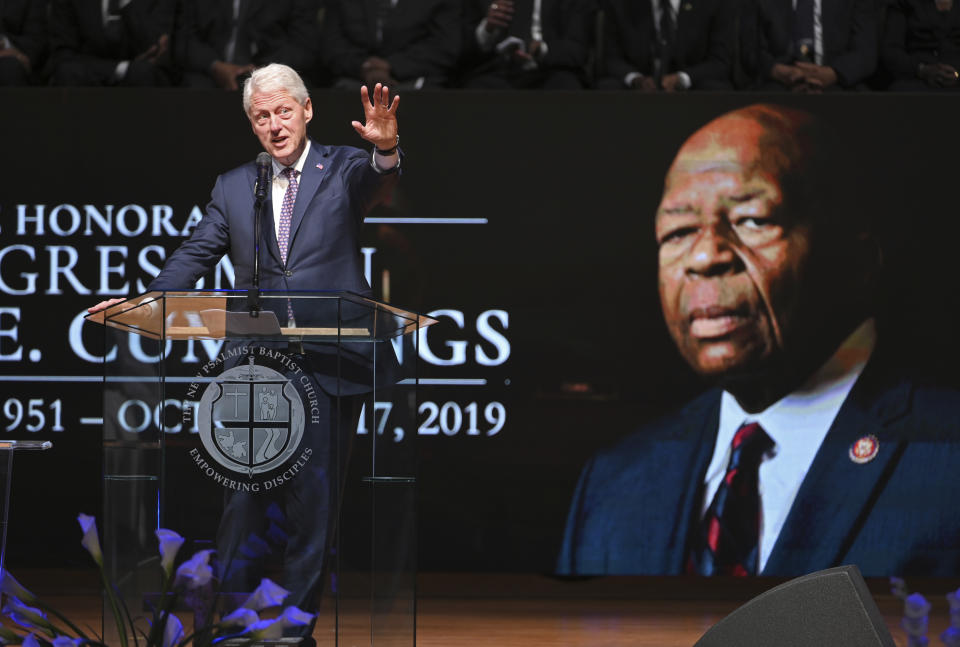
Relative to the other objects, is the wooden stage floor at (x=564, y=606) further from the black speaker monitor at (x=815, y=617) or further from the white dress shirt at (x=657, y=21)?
the black speaker monitor at (x=815, y=617)

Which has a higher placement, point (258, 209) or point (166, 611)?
point (258, 209)

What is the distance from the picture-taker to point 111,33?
4691 mm

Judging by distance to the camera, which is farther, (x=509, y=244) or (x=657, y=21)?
(x=657, y=21)

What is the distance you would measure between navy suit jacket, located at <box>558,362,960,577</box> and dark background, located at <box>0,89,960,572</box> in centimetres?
11

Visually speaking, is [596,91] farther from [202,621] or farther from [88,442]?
[202,621]

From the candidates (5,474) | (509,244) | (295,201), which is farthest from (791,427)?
(5,474)

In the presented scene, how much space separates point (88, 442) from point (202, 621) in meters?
2.72

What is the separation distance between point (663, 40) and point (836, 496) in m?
2.06

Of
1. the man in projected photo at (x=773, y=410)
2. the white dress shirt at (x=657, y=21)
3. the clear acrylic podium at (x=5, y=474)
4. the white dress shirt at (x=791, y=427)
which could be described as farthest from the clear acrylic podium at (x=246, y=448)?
the white dress shirt at (x=657, y=21)

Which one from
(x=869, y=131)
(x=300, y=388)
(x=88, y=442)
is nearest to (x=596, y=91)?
(x=869, y=131)

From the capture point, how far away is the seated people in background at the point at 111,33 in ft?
15.2

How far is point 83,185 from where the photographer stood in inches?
173

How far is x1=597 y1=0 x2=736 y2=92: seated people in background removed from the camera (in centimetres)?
464

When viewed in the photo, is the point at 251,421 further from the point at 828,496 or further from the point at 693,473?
the point at 828,496
